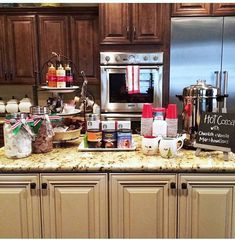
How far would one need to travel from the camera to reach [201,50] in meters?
3.23

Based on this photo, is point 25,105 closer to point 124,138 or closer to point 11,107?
point 11,107

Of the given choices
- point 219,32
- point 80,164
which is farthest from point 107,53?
point 80,164

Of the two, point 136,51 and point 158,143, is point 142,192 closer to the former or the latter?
point 158,143

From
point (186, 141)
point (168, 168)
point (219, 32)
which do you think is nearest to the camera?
point (168, 168)

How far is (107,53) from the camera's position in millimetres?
3295

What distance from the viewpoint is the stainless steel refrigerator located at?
3188 mm

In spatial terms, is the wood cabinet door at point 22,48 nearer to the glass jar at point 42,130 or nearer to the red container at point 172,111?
the glass jar at point 42,130

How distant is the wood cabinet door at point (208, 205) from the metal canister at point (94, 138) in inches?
21.9

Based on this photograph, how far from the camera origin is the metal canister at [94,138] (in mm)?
1893

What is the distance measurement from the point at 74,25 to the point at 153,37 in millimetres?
982

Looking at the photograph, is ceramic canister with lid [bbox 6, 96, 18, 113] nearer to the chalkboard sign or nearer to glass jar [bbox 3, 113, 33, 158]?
glass jar [bbox 3, 113, 33, 158]

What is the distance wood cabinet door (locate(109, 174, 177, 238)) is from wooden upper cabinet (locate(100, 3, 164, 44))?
6.68 ft

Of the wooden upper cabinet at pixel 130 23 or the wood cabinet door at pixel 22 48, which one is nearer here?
the wooden upper cabinet at pixel 130 23

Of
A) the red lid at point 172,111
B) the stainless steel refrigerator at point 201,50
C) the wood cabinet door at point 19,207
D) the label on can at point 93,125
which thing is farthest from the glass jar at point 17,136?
the stainless steel refrigerator at point 201,50
